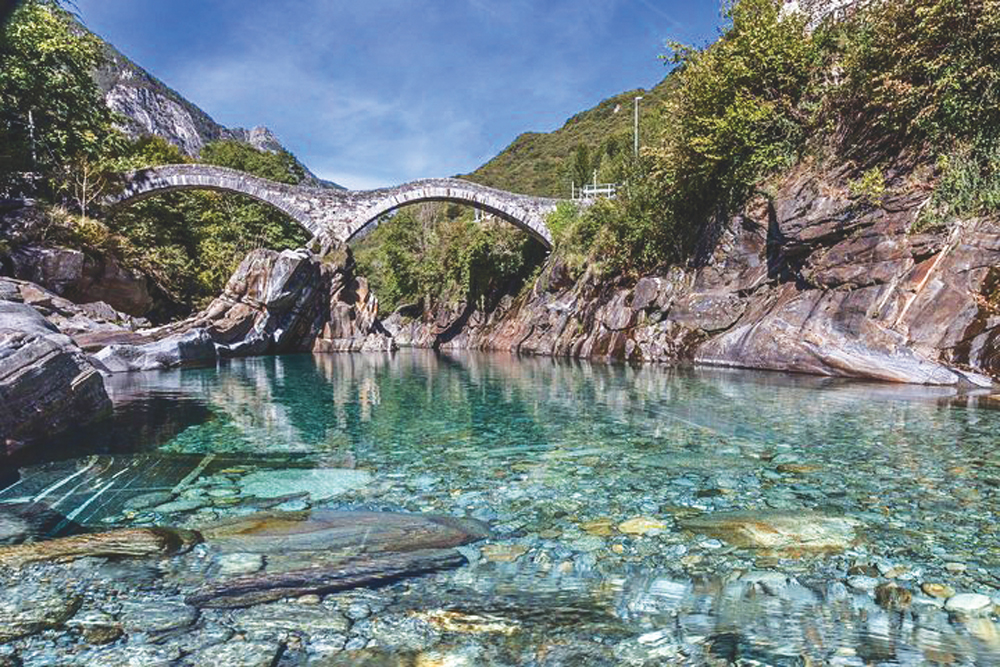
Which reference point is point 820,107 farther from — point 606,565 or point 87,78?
point 87,78

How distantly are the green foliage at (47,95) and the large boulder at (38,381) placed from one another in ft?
59.6

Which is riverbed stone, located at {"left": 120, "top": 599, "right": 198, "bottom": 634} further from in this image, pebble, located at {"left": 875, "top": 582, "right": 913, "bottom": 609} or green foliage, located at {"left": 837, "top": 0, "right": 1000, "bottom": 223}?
green foliage, located at {"left": 837, "top": 0, "right": 1000, "bottom": 223}

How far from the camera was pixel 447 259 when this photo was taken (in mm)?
41719

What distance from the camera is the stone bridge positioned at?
107 ft

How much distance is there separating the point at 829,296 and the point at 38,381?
14.1 meters

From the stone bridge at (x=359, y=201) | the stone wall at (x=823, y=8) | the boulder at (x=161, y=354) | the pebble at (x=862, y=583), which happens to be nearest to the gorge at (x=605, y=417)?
the pebble at (x=862, y=583)

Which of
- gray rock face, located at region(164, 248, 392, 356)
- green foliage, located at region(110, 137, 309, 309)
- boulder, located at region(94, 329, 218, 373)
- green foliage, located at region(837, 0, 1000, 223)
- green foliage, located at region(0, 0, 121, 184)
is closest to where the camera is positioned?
green foliage, located at region(837, 0, 1000, 223)

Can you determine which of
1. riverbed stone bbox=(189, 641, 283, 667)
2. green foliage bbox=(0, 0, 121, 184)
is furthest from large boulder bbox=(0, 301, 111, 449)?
green foliage bbox=(0, 0, 121, 184)

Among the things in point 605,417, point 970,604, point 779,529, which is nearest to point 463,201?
point 605,417

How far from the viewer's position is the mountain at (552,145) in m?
85.0

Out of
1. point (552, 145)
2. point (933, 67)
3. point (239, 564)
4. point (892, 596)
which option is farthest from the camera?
point (552, 145)

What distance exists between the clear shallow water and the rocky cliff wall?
1611mm

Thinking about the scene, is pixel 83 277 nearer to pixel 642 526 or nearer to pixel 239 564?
pixel 239 564

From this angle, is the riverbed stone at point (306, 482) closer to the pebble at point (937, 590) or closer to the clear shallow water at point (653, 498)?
the clear shallow water at point (653, 498)
